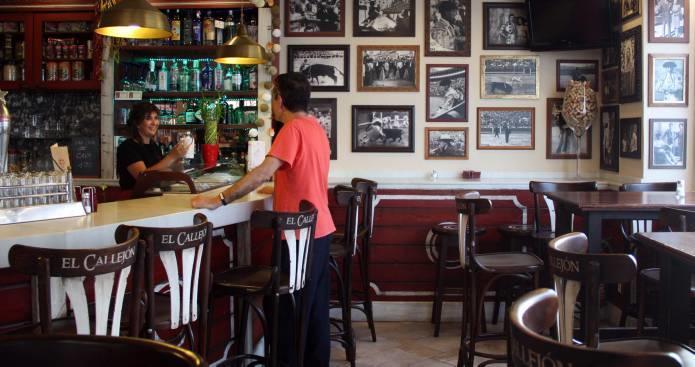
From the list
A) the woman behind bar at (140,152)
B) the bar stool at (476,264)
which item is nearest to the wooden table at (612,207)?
the bar stool at (476,264)

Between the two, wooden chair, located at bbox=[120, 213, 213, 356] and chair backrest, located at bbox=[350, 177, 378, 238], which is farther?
chair backrest, located at bbox=[350, 177, 378, 238]

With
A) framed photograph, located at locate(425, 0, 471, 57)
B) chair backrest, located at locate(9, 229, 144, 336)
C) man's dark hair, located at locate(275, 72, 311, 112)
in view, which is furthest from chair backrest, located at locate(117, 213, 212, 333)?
framed photograph, located at locate(425, 0, 471, 57)

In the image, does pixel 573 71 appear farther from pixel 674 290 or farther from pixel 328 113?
pixel 674 290

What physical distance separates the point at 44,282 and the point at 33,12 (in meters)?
5.69

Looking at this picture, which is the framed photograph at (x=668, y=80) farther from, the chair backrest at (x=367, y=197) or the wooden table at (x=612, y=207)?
the chair backrest at (x=367, y=197)

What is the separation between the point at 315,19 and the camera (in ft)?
20.6

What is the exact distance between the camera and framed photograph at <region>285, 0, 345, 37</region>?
6262 mm

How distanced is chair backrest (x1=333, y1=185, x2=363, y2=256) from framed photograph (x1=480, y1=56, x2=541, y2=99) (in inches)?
94.3

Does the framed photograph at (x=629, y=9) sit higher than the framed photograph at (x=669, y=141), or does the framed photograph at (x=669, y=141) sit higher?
the framed photograph at (x=629, y=9)

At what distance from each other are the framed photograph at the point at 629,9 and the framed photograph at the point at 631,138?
0.77 meters

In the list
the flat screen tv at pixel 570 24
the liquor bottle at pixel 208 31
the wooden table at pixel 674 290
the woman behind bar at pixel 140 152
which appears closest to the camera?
the wooden table at pixel 674 290

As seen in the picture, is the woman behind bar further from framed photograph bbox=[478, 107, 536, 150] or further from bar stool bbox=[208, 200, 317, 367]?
framed photograph bbox=[478, 107, 536, 150]

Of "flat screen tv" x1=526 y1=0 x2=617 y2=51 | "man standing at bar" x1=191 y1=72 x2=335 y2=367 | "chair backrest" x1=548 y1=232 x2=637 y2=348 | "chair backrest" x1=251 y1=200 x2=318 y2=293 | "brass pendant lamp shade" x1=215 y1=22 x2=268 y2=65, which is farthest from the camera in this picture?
"flat screen tv" x1=526 y1=0 x2=617 y2=51

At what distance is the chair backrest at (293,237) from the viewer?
3078 mm
